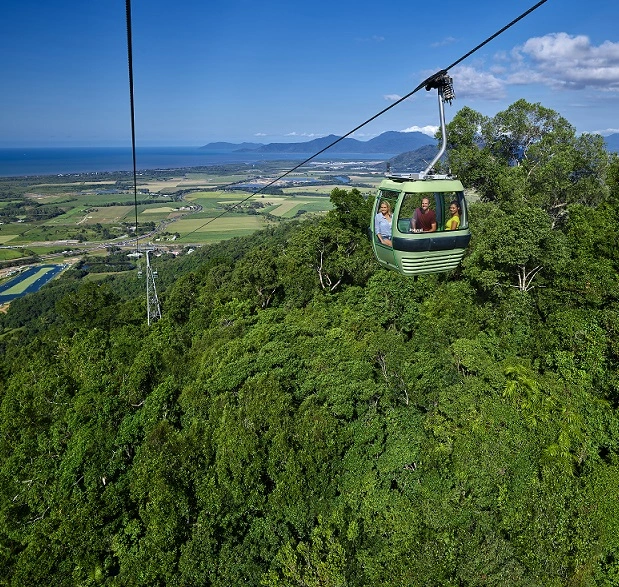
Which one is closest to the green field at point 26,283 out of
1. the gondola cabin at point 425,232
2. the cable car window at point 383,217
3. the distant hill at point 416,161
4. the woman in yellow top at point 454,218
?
the distant hill at point 416,161

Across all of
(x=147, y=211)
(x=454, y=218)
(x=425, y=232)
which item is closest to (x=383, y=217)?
(x=425, y=232)

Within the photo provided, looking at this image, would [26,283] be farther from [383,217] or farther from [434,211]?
[434,211]

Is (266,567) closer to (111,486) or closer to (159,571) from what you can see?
(159,571)

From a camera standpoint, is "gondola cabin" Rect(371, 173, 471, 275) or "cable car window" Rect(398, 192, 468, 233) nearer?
"gondola cabin" Rect(371, 173, 471, 275)

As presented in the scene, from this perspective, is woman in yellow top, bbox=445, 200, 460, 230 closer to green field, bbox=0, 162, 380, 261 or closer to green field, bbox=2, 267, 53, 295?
green field, bbox=0, 162, 380, 261

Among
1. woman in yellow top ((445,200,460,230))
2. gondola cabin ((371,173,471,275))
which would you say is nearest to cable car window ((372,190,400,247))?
gondola cabin ((371,173,471,275))

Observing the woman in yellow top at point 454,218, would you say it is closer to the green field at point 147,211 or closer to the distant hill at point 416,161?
the distant hill at point 416,161
